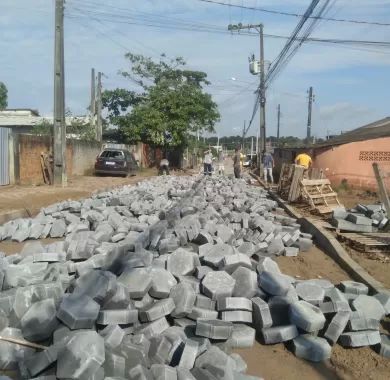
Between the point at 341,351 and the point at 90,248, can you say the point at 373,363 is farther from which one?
the point at 90,248

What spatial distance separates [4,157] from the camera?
17656 millimetres

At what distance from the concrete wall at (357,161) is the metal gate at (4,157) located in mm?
12253

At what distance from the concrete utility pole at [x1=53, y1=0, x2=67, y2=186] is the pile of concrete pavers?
1162cm

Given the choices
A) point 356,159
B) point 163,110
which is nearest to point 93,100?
point 163,110

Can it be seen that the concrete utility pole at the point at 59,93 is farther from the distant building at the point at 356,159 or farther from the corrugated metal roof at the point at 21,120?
the corrugated metal roof at the point at 21,120

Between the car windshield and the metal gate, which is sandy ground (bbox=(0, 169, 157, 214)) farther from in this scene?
the car windshield

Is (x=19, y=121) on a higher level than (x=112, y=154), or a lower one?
higher

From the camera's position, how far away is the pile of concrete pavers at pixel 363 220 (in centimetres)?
1004

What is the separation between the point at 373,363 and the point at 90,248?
137 inches

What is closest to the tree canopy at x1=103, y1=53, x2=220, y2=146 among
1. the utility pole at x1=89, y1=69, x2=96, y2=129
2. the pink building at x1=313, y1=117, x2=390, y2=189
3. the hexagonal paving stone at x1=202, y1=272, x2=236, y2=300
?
the utility pole at x1=89, y1=69, x2=96, y2=129

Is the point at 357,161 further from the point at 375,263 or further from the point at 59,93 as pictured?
the point at 375,263

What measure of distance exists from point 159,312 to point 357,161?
54.6ft

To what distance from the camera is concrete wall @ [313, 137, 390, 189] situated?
61.7 ft

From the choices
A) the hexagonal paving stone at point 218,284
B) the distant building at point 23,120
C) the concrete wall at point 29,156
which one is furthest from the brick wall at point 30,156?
the distant building at point 23,120
